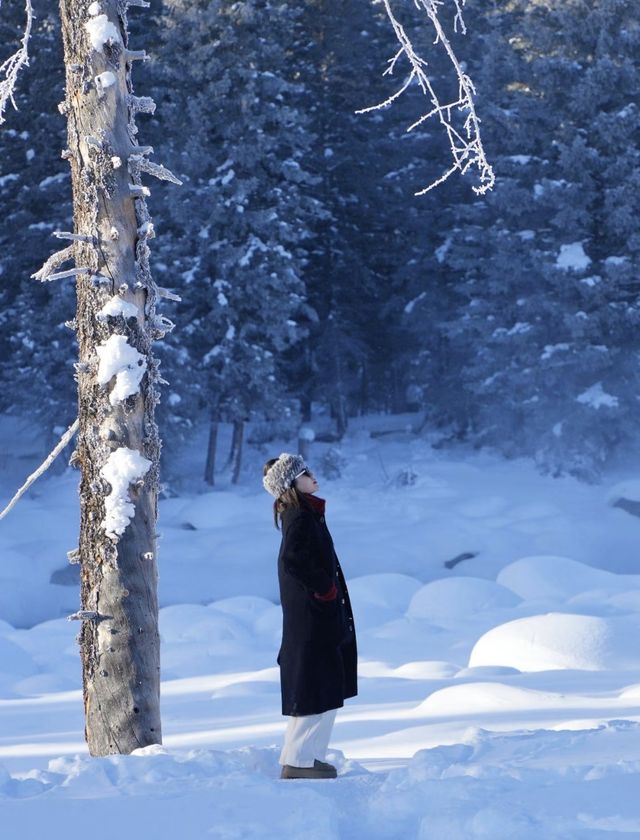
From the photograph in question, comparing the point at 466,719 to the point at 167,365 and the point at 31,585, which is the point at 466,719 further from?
the point at 167,365

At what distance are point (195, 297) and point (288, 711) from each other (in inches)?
873

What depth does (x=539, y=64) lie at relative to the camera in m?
28.2

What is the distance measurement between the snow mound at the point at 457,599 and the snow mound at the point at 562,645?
2.96m

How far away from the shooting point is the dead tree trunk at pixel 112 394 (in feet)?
19.8

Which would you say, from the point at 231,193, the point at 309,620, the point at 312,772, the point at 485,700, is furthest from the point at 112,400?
the point at 231,193

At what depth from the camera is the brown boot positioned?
5.54 meters

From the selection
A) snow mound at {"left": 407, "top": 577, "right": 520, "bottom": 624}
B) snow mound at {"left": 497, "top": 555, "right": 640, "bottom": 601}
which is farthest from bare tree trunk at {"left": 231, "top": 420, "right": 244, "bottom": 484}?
snow mound at {"left": 407, "top": 577, "right": 520, "bottom": 624}

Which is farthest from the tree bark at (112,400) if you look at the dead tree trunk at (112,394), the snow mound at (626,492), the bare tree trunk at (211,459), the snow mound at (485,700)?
the bare tree trunk at (211,459)

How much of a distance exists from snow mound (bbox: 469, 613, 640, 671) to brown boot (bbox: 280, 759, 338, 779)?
→ 19.5 ft

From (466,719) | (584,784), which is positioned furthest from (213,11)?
(584,784)

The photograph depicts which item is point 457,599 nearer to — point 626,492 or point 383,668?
point 383,668

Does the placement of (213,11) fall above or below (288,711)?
above

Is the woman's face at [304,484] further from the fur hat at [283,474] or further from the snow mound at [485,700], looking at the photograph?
the snow mound at [485,700]

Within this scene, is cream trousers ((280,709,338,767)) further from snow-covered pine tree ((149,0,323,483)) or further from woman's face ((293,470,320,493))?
snow-covered pine tree ((149,0,323,483))
